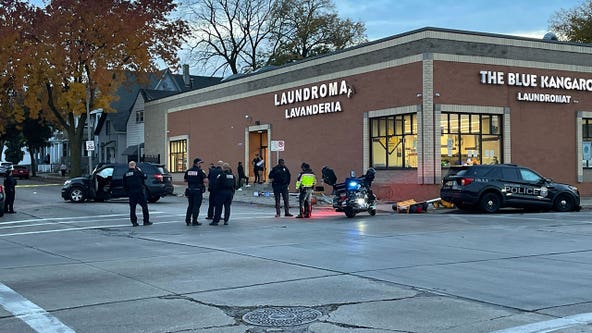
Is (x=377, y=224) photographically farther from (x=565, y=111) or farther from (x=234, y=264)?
(x=565, y=111)

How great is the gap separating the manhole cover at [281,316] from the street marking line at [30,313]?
185 cm

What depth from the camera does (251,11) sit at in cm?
6544

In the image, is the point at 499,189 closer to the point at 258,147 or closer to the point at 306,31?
the point at 258,147

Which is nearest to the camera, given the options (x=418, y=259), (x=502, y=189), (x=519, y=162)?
(x=418, y=259)

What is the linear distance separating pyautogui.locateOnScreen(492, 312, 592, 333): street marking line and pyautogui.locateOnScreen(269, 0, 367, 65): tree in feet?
189

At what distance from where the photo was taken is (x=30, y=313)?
Answer: 24.2ft

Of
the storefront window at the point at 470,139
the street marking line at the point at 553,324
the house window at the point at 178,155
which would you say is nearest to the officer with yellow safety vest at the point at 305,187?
the storefront window at the point at 470,139

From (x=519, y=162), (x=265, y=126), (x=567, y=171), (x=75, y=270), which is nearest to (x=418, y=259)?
(x=75, y=270)

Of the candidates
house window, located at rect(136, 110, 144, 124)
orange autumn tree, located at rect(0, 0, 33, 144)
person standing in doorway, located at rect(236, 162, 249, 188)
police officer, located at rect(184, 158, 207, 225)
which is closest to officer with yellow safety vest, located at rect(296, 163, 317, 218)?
police officer, located at rect(184, 158, 207, 225)

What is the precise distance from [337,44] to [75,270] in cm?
5620

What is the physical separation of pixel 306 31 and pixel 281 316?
58.1 m

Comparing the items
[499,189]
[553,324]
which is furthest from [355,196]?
[553,324]

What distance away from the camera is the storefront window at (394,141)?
1088 inches

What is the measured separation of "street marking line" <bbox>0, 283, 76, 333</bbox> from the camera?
6.70 meters
